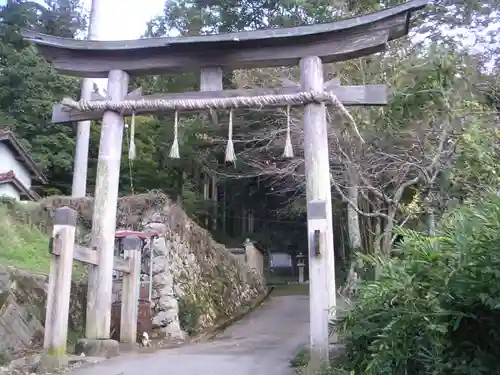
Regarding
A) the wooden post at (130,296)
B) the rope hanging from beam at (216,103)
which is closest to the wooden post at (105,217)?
the rope hanging from beam at (216,103)

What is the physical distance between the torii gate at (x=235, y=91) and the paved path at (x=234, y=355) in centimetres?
92

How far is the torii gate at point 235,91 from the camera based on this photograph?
782cm

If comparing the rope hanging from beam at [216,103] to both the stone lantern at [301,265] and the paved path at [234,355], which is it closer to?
the paved path at [234,355]

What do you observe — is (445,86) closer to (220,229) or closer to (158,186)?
(158,186)

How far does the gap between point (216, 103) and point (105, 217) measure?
8.20 feet

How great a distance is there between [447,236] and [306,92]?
3576mm

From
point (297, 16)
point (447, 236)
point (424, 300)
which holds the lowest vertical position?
point (424, 300)

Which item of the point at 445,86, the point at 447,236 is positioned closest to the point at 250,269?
the point at 445,86

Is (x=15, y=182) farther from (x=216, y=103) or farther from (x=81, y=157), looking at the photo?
(x=216, y=103)

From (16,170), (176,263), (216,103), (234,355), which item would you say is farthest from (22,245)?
(16,170)

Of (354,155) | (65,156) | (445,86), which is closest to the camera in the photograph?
(445,86)

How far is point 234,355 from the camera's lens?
9.47m

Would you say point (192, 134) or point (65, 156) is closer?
point (192, 134)

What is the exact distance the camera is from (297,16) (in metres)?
19.3
